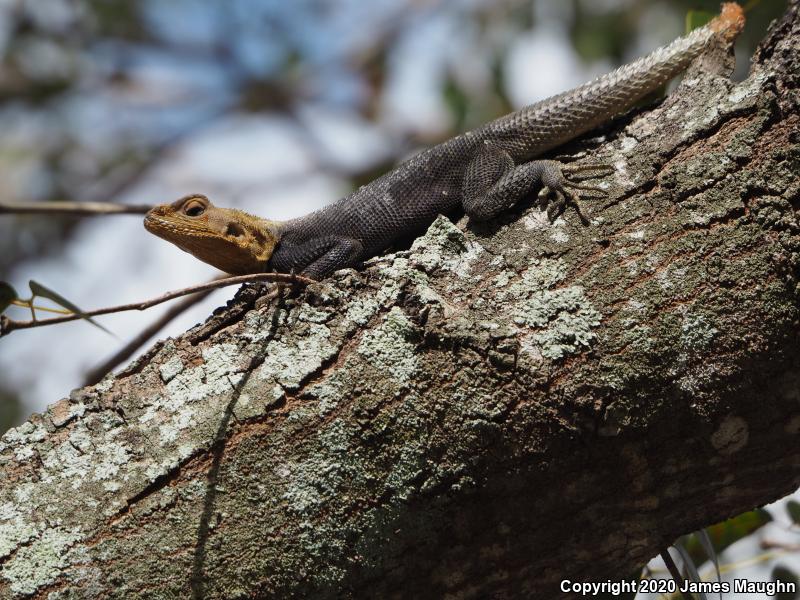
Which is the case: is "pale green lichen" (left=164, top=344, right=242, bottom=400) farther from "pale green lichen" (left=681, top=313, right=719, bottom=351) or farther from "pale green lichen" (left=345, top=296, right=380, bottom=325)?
"pale green lichen" (left=681, top=313, right=719, bottom=351)

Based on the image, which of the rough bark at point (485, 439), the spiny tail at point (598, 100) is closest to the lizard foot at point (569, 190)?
the rough bark at point (485, 439)

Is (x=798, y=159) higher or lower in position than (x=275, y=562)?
higher

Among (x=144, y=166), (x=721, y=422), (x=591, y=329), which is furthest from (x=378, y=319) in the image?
(x=144, y=166)

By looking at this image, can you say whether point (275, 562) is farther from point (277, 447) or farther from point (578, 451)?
point (578, 451)

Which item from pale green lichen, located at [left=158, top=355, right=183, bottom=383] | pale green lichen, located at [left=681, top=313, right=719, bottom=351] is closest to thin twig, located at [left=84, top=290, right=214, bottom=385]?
pale green lichen, located at [left=158, top=355, right=183, bottom=383]

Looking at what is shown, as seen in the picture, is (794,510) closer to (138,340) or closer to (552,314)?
(552,314)

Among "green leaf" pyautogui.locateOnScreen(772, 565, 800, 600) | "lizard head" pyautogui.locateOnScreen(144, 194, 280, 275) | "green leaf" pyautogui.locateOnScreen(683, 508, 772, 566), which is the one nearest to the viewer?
"green leaf" pyautogui.locateOnScreen(772, 565, 800, 600)

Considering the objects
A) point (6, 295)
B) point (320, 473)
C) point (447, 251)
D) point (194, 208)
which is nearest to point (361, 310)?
point (447, 251)
